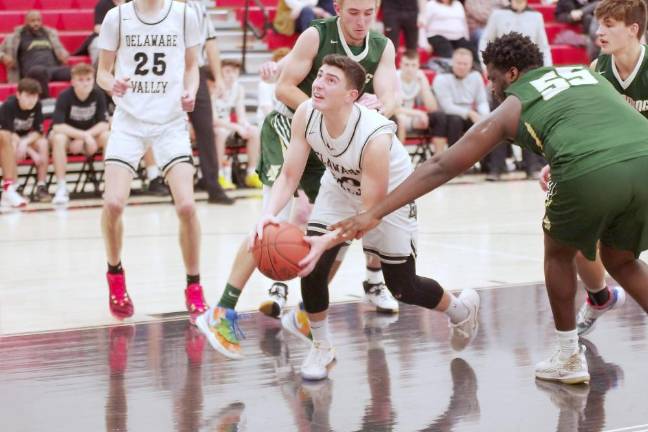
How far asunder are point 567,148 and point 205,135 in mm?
6907

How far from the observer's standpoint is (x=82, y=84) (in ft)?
37.3

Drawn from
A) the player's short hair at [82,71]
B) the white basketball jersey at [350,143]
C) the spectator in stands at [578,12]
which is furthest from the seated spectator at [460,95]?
the white basketball jersey at [350,143]

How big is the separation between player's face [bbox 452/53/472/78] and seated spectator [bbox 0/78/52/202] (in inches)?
181

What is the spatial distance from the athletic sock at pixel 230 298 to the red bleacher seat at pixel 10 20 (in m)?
9.15

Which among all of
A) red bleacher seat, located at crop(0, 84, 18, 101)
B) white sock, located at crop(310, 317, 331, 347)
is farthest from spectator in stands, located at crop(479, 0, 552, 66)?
white sock, located at crop(310, 317, 331, 347)

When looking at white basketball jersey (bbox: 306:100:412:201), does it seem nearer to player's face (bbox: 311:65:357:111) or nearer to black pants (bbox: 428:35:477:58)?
player's face (bbox: 311:65:357:111)

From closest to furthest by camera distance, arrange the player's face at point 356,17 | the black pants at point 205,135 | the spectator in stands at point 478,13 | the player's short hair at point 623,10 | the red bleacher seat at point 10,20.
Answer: the player's short hair at point 623,10 → the player's face at point 356,17 → the black pants at point 205,135 → the red bleacher seat at point 10,20 → the spectator in stands at point 478,13

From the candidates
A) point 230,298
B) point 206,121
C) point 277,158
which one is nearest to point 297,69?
point 277,158

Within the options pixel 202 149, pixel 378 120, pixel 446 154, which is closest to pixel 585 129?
pixel 446 154

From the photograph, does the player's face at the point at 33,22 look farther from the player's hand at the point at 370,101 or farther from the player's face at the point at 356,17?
the player's hand at the point at 370,101

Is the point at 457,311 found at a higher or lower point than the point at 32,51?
lower

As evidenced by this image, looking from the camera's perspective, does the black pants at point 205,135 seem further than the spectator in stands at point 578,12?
No

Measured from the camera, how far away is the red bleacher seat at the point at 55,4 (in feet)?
48.0

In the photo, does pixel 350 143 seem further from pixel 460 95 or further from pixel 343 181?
pixel 460 95
